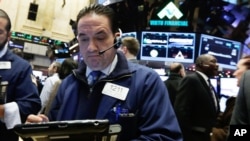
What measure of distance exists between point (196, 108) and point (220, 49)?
5898mm

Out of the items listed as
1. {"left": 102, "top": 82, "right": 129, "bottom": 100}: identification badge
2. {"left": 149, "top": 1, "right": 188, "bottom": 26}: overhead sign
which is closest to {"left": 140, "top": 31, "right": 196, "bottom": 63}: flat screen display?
{"left": 149, "top": 1, "right": 188, "bottom": 26}: overhead sign

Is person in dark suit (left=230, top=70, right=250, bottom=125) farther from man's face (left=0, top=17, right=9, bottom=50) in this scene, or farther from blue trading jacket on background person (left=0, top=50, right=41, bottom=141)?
man's face (left=0, top=17, right=9, bottom=50)

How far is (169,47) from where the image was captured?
361 inches

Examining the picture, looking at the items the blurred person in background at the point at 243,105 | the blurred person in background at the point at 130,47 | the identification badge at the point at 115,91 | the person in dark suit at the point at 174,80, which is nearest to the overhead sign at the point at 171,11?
the person in dark suit at the point at 174,80

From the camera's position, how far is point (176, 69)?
14.6ft

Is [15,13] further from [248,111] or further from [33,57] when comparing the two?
[248,111]

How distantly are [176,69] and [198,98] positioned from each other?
2.96 ft

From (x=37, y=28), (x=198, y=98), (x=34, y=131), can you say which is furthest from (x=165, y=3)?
(x=34, y=131)

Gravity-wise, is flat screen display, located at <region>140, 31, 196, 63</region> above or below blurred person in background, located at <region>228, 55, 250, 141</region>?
above

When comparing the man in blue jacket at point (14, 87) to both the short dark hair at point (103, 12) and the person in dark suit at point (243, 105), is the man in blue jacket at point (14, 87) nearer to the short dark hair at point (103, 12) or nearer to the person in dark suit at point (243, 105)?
the short dark hair at point (103, 12)

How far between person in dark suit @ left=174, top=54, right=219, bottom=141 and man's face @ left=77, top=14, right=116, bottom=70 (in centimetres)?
208

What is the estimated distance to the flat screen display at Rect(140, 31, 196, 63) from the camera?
9.09 metres

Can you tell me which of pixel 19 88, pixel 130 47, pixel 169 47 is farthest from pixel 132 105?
Result: pixel 169 47

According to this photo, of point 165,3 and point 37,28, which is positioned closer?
point 165,3
